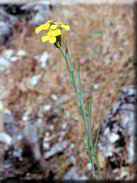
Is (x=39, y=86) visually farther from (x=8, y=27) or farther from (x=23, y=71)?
(x=8, y=27)

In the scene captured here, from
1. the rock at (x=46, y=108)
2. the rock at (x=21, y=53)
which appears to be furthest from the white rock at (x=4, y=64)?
the rock at (x=46, y=108)

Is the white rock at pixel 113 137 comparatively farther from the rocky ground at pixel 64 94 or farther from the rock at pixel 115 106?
the rock at pixel 115 106

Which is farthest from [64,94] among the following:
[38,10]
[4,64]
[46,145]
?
[38,10]

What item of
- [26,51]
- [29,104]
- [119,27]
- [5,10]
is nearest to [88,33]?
[119,27]

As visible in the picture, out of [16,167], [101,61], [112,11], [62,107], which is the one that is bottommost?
[16,167]

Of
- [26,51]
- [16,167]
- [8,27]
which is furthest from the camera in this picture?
[8,27]

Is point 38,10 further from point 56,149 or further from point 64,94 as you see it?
point 56,149

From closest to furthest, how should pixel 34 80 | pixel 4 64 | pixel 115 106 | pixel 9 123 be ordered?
pixel 115 106 → pixel 9 123 → pixel 34 80 → pixel 4 64

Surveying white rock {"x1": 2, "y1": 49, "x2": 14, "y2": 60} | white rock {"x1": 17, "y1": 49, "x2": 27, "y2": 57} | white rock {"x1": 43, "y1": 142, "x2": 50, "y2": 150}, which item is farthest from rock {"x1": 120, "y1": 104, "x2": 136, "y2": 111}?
white rock {"x1": 2, "y1": 49, "x2": 14, "y2": 60}

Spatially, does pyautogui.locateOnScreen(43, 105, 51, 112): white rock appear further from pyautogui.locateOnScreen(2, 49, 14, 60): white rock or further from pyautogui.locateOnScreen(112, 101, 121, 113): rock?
pyautogui.locateOnScreen(2, 49, 14, 60): white rock
